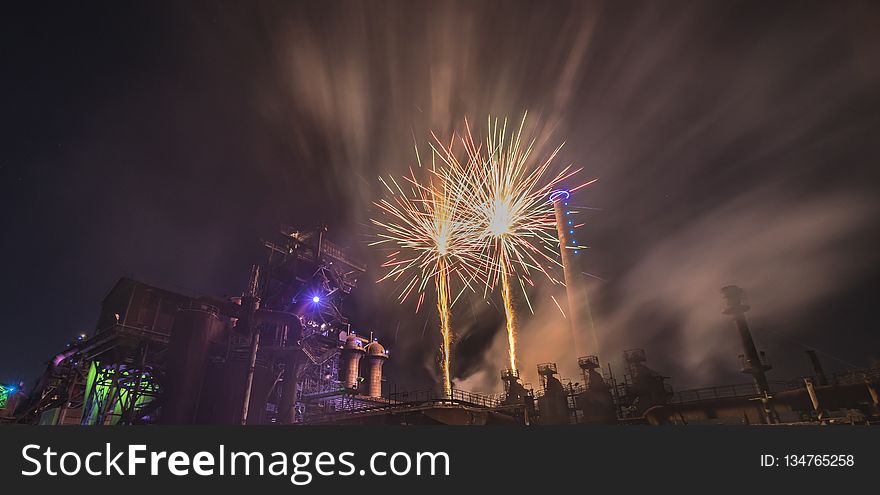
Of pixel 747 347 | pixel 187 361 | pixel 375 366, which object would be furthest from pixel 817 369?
pixel 187 361

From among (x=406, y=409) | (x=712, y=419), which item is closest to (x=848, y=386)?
(x=712, y=419)

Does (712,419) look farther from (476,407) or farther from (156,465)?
(156,465)

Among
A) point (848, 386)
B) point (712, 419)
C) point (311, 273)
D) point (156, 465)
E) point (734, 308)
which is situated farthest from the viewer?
point (311, 273)

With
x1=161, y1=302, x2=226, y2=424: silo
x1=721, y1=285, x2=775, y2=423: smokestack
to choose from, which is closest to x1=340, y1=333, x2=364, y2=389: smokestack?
x1=161, y1=302, x2=226, y2=424: silo

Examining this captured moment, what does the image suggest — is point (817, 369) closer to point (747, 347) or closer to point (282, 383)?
point (747, 347)

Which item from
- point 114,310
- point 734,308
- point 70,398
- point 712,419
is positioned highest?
point 114,310

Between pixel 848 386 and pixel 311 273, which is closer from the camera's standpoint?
pixel 848 386

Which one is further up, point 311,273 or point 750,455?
point 311,273

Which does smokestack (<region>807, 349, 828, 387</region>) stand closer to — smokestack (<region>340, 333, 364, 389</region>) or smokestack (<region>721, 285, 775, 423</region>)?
smokestack (<region>721, 285, 775, 423</region>)
